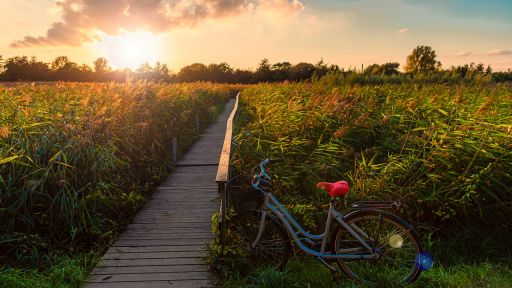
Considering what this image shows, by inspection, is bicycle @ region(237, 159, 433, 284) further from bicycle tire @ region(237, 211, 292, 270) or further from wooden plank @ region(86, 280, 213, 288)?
wooden plank @ region(86, 280, 213, 288)

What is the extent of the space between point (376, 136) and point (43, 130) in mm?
6079

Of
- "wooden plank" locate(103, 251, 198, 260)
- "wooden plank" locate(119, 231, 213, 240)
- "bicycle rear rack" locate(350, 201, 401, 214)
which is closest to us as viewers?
"bicycle rear rack" locate(350, 201, 401, 214)

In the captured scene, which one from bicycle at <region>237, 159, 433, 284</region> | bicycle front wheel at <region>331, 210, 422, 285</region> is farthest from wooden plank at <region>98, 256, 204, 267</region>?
bicycle front wheel at <region>331, 210, 422, 285</region>

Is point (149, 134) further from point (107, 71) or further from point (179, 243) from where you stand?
point (107, 71)

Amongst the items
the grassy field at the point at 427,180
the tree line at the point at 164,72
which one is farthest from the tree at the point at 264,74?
the grassy field at the point at 427,180

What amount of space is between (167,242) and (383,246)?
2.77 m

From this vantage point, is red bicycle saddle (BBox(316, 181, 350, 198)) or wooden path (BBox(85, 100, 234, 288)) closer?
red bicycle saddle (BBox(316, 181, 350, 198))

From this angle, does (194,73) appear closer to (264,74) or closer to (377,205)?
(264,74)

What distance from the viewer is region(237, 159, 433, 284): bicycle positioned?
4.04 m

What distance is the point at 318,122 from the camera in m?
8.16

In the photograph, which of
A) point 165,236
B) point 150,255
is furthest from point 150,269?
point 165,236

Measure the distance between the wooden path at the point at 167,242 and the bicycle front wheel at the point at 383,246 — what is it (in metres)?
1.55

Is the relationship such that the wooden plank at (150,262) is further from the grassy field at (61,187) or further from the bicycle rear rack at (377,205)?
the bicycle rear rack at (377,205)

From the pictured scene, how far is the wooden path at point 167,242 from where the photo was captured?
4344mm
